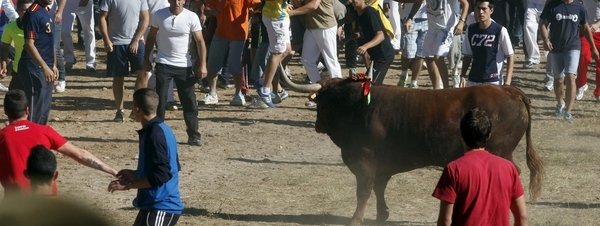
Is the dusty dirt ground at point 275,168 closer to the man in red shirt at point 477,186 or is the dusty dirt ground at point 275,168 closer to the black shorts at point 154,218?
the black shorts at point 154,218

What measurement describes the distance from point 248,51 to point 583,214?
788 centimetres

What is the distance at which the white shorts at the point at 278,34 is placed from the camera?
15.4 metres

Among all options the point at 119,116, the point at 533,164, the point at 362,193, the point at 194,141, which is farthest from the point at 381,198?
the point at 119,116

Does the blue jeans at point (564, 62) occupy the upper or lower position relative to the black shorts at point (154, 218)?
lower

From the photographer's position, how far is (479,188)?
5.75 meters

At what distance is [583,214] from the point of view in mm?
10500

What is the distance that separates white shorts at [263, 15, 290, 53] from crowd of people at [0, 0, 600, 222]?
16mm

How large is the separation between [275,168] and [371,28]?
2.80m

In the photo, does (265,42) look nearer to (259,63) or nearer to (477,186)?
(259,63)

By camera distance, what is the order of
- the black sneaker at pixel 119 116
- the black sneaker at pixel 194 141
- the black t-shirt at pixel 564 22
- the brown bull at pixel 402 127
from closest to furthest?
1. the brown bull at pixel 402 127
2. the black sneaker at pixel 194 141
3. the black sneaker at pixel 119 116
4. the black t-shirt at pixel 564 22

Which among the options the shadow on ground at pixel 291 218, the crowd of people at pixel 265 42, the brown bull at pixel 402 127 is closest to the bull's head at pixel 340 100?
the brown bull at pixel 402 127

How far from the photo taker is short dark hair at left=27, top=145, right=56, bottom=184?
18.3 ft

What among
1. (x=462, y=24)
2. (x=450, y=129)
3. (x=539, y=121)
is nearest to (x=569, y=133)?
(x=539, y=121)

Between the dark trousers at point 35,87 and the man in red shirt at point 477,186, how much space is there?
8080mm
